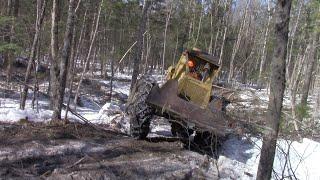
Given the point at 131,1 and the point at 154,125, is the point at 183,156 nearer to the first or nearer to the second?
the point at 154,125

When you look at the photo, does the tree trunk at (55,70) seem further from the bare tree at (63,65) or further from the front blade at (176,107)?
the front blade at (176,107)

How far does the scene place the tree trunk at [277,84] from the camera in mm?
→ 6895

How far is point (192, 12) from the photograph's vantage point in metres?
41.5

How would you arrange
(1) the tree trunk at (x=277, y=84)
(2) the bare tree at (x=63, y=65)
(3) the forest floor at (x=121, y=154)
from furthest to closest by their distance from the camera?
(2) the bare tree at (x=63, y=65) → (3) the forest floor at (x=121, y=154) → (1) the tree trunk at (x=277, y=84)

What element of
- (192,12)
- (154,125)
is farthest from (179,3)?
(154,125)

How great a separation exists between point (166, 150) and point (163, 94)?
131 centimetres

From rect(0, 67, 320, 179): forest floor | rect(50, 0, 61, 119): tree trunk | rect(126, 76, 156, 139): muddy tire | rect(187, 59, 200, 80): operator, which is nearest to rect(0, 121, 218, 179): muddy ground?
rect(0, 67, 320, 179): forest floor

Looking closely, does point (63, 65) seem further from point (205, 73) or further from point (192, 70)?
point (205, 73)

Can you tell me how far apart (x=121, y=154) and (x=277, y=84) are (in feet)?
12.5

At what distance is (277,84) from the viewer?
276 inches

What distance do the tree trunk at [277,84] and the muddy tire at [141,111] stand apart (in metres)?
3.90

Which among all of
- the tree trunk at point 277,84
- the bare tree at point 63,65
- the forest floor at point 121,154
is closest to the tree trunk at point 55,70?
the bare tree at point 63,65

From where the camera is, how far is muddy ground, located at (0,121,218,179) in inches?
305

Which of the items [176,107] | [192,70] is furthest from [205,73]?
[176,107]
